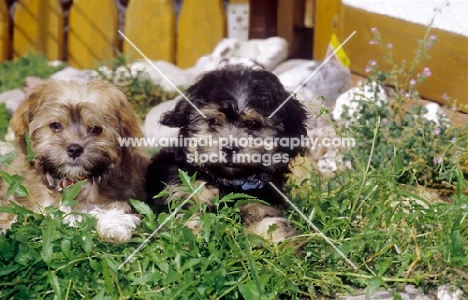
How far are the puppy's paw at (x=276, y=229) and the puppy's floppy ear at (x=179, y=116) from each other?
75cm

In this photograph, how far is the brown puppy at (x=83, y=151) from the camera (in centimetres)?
446

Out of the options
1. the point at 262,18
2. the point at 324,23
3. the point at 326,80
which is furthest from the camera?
the point at 262,18

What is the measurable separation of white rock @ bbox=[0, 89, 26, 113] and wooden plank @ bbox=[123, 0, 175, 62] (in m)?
1.30

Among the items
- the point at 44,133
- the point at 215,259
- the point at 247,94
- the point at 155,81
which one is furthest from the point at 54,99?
the point at 155,81

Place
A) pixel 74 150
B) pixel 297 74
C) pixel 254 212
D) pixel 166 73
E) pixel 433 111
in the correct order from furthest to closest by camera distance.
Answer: pixel 166 73, pixel 297 74, pixel 433 111, pixel 254 212, pixel 74 150

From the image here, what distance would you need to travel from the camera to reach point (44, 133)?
460 centimetres

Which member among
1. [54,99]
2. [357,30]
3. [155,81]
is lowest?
[155,81]

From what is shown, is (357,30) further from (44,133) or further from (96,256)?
(96,256)

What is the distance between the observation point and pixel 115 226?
4.39 metres

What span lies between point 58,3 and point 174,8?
1303 millimetres

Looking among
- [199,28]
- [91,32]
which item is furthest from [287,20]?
[91,32]

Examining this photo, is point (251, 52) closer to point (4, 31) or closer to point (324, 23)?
point (324, 23)

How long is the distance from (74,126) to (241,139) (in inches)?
39.8

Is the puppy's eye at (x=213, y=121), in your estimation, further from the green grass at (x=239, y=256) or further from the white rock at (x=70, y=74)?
the white rock at (x=70, y=74)
